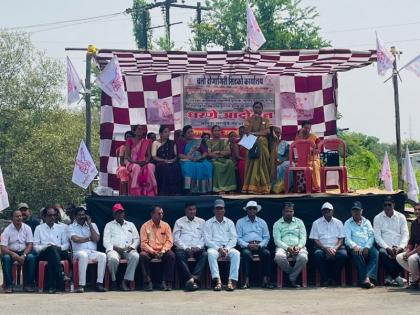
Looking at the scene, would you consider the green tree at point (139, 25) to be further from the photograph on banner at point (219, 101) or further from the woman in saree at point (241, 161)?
the woman in saree at point (241, 161)

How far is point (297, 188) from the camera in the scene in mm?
14109

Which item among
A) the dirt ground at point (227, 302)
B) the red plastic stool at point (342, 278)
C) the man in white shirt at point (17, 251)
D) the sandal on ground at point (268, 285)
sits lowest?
the dirt ground at point (227, 302)

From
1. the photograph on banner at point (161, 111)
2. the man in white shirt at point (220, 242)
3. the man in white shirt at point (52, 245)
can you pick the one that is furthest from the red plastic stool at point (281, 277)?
the photograph on banner at point (161, 111)

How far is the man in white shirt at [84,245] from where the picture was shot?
1263 centimetres

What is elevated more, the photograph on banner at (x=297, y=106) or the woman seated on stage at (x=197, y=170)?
the photograph on banner at (x=297, y=106)

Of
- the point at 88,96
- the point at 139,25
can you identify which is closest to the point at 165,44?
the point at 139,25

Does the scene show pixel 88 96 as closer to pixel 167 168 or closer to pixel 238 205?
pixel 167 168

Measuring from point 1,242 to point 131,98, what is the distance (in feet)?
13.7

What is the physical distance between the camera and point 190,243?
42.7ft

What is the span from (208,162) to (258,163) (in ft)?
2.65

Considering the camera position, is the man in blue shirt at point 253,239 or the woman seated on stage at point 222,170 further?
the woman seated on stage at point 222,170

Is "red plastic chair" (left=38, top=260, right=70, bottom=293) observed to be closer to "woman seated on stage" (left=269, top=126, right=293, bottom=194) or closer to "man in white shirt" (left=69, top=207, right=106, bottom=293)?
"man in white shirt" (left=69, top=207, right=106, bottom=293)

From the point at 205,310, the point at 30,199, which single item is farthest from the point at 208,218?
the point at 30,199

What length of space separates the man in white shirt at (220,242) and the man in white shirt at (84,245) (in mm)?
1565
